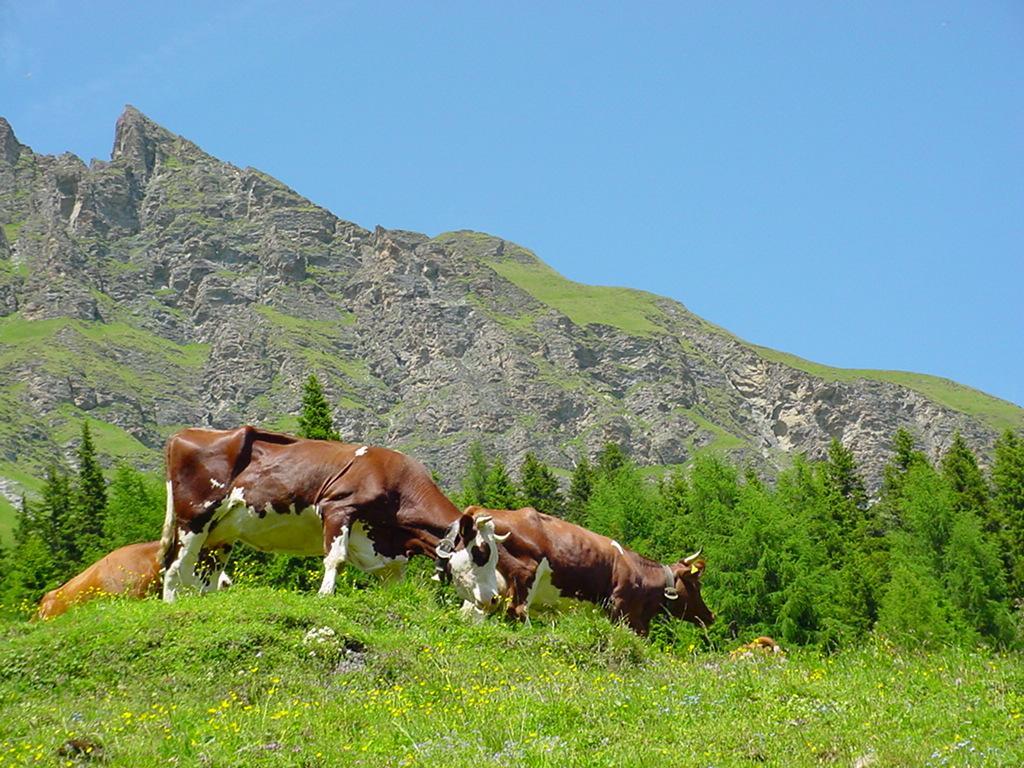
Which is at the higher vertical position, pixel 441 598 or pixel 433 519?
pixel 433 519

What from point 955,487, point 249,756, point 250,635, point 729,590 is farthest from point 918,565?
point 249,756

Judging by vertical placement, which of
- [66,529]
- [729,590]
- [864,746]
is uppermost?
[864,746]

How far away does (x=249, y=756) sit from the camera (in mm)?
9258

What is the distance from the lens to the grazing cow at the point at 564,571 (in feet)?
60.6

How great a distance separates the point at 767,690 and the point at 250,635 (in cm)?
642

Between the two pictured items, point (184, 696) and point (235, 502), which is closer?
point (184, 696)

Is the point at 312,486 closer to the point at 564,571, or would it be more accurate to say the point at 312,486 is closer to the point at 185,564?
the point at 185,564

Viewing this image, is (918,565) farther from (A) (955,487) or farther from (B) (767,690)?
(B) (767,690)

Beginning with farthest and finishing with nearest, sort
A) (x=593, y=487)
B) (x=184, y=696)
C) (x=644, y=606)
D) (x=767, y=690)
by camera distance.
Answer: (x=593, y=487), (x=644, y=606), (x=184, y=696), (x=767, y=690)

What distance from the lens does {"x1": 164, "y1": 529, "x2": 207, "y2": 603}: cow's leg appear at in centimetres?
1894

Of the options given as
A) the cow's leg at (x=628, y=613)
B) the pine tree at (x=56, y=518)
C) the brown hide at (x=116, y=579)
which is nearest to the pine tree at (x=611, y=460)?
the pine tree at (x=56, y=518)

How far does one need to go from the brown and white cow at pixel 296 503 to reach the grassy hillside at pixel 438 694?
1521mm

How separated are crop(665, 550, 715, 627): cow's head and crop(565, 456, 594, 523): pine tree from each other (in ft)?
227

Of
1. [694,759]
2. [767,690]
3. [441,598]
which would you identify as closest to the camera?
[694,759]
